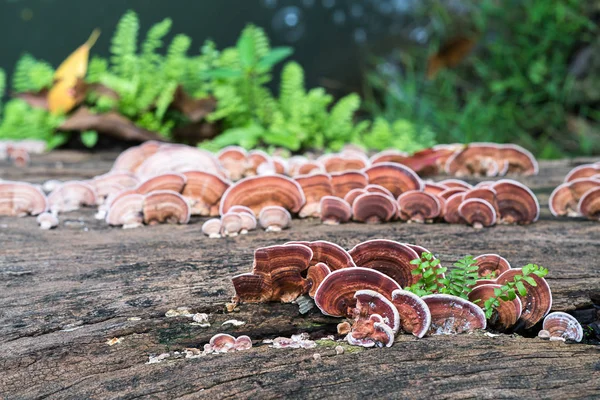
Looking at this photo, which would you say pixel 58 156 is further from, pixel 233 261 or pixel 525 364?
pixel 525 364

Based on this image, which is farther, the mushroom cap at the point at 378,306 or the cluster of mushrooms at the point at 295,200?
the cluster of mushrooms at the point at 295,200

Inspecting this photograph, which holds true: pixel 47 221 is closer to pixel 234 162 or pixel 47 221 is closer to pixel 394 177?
pixel 234 162

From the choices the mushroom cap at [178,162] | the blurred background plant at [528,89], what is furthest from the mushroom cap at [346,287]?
the blurred background plant at [528,89]

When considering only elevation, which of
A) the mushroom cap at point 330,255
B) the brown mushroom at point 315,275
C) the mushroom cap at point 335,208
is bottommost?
the brown mushroom at point 315,275

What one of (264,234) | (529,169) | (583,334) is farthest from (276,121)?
(583,334)

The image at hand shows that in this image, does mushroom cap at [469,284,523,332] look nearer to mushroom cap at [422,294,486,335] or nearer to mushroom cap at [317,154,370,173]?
mushroom cap at [422,294,486,335]

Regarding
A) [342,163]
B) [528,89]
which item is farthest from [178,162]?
[528,89]

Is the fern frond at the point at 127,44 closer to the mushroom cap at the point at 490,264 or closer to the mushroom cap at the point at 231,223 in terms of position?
the mushroom cap at the point at 231,223

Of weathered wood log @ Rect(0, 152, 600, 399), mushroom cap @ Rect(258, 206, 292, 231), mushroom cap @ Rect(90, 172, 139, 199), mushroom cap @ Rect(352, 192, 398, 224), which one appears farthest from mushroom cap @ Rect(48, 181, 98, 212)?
mushroom cap @ Rect(352, 192, 398, 224)
